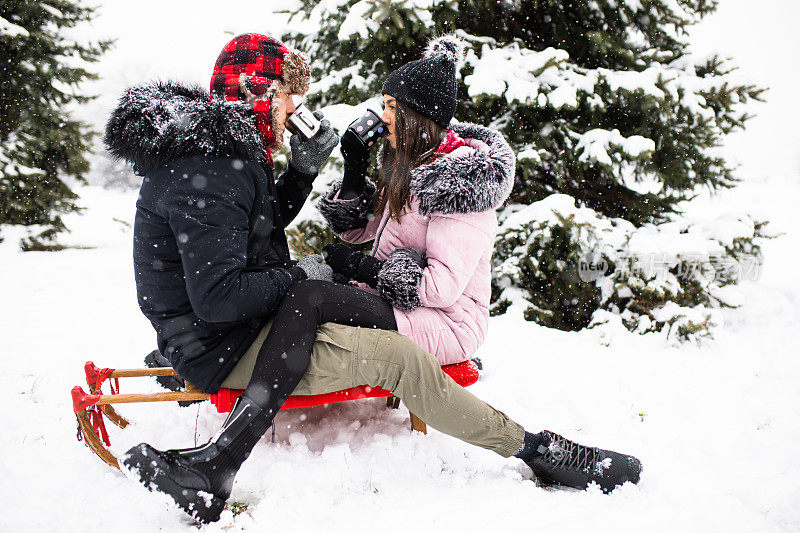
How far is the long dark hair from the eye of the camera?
8.43 feet

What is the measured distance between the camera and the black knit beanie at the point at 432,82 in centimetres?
248

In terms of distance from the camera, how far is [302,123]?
7.97 ft

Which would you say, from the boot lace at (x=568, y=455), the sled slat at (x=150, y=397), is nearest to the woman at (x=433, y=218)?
the boot lace at (x=568, y=455)

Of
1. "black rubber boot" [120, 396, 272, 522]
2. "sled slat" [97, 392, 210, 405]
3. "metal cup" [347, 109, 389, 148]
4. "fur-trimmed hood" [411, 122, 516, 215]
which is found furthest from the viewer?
"metal cup" [347, 109, 389, 148]

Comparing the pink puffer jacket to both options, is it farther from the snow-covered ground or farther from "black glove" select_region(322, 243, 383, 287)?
the snow-covered ground

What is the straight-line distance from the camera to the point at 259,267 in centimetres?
216

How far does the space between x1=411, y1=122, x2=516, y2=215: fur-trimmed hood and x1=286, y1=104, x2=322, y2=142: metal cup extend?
580mm

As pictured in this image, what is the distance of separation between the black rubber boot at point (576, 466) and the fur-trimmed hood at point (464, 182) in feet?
3.88

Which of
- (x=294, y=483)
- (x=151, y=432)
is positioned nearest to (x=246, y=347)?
(x=294, y=483)

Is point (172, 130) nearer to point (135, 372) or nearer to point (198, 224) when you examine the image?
point (198, 224)

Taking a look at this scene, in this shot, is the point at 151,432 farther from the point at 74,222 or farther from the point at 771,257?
the point at 74,222

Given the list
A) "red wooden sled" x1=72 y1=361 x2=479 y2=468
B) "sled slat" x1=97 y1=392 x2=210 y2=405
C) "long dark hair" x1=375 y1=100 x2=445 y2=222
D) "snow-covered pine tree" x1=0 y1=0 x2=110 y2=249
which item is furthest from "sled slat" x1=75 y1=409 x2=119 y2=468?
"snow-covered pine tree" x1=0 y1=0 x2=110 y2=249

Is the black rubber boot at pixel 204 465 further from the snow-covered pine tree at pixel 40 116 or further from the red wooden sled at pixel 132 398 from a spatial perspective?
the snow-covered pine tree at pixel 40 116

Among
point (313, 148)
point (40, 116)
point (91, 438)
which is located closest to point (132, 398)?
point (91, 438)
